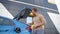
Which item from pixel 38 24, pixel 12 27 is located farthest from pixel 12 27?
pixel 38 24

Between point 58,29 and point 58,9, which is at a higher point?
point 58,9

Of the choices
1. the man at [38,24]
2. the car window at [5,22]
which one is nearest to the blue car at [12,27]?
the car window at [5,22]

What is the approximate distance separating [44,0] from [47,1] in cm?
19

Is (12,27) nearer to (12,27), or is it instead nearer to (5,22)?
(12,27)

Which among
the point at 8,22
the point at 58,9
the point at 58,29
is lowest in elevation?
the point at 58,29

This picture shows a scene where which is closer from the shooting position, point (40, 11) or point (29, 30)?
point (29, 30)

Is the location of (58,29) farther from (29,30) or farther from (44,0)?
(29,30)

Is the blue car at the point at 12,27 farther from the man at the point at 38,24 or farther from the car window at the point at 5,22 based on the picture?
the man at the point at 38,24

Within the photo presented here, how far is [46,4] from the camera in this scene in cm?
1272

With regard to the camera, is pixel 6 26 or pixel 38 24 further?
pixel 6 26

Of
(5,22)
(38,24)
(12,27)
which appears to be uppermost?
(38,24)

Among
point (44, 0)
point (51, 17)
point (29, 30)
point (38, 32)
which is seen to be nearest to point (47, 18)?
point (51, 17)

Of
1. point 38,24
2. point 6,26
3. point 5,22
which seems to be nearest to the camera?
point 38,24

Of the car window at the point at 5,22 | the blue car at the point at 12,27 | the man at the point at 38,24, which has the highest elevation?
the man at the point at 38,24
